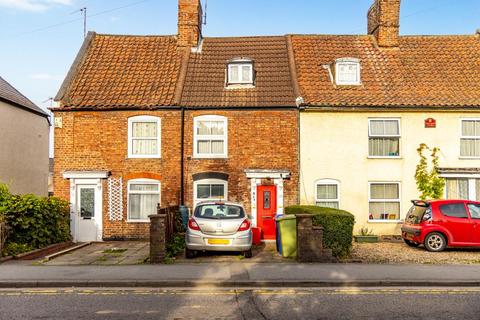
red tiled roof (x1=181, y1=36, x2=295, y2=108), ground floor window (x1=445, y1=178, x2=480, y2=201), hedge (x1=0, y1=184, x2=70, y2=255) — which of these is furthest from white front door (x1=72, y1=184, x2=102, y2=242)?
ground floor window (x1=445, y1=178, x2=480, y2=201)

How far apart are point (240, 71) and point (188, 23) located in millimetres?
4011

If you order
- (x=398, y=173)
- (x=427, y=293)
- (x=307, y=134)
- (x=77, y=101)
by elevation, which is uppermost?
(x=77, y=101)

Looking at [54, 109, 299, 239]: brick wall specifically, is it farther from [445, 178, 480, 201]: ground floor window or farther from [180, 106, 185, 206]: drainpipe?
[445, 178, 480, 201]: ground floor window

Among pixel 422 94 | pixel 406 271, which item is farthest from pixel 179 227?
pixel 422 94

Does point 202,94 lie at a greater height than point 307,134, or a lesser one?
greater

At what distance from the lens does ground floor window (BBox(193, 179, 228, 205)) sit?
718 inches

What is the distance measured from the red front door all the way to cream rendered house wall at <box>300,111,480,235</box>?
1483mm

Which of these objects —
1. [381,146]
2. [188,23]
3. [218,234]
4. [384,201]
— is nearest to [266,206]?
[384,201]

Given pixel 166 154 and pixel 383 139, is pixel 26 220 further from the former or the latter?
pixel 383 139

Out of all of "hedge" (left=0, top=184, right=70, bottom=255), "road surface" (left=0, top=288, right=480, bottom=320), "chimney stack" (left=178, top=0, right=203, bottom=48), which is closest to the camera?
"road surface" (left=0, top=288, right=480, bottom=320)

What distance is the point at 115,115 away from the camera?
1853 centimetres

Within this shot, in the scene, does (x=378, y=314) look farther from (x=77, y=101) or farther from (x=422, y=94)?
(x=77, y=101)

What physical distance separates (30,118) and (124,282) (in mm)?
20480

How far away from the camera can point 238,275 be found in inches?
407
